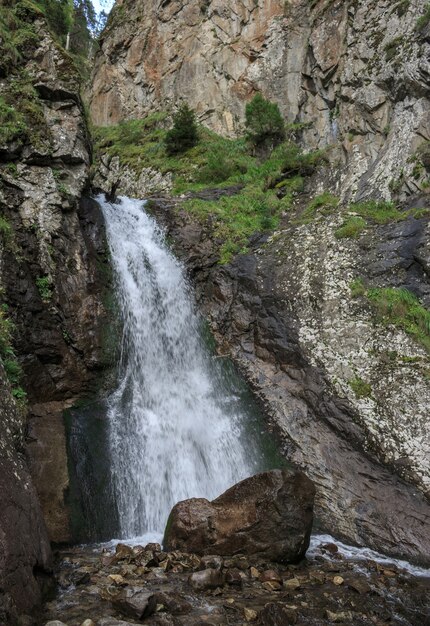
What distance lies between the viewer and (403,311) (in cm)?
1025

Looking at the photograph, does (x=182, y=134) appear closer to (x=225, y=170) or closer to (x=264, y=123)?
(x=264, y=123)

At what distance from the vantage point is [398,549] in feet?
24.5

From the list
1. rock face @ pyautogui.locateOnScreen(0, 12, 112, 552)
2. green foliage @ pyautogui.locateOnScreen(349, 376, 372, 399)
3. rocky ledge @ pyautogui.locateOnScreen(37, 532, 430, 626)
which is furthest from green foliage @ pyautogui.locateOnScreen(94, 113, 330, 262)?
rocky ledge @ pyautogui.locateOnScreen(37, 532, 430, 626)

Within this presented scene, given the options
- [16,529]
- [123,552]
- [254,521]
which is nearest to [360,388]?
[254,521]

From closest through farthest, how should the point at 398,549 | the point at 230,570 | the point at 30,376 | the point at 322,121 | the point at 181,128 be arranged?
the point at 230,570, the point at 398,549, the point at 30,376, the point at 322,121, the point at 181,128

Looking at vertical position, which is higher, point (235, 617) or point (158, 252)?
point (158, 252)

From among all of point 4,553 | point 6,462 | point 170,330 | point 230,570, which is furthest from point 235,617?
point 170,330

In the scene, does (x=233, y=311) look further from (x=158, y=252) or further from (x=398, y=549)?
(x=398, y=549)

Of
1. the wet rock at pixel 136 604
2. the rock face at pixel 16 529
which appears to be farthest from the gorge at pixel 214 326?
the wet rock at pixel 136 604

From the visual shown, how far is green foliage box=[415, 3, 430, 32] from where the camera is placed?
48.0 ft

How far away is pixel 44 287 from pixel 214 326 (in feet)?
15.8

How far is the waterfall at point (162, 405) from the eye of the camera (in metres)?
8.85

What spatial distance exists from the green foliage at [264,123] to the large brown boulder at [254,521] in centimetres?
1840

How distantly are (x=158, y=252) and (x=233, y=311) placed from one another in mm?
3582
